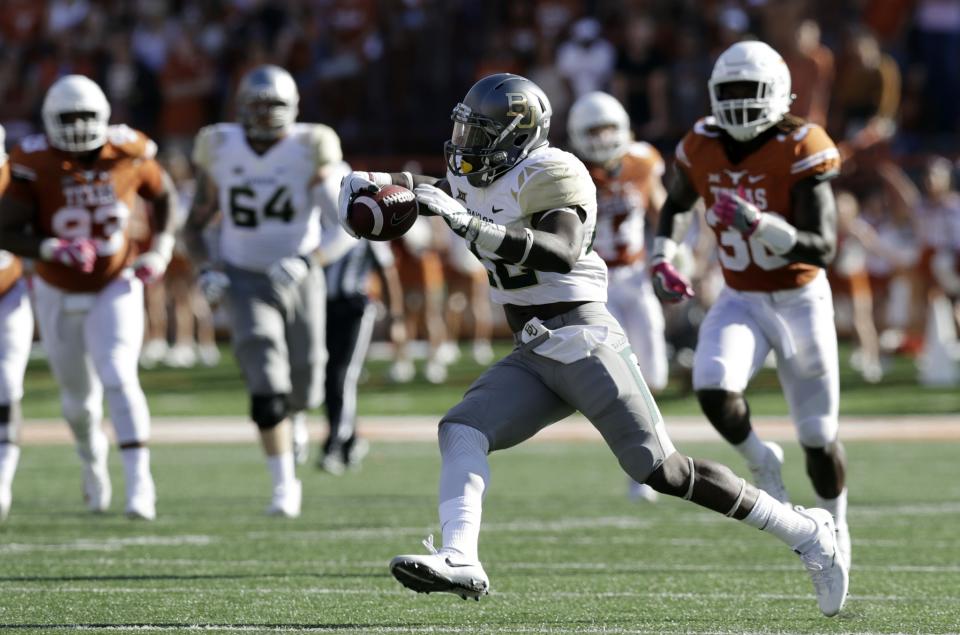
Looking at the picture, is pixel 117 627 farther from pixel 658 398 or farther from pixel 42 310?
pixel 658 398

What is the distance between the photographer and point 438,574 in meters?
4.04

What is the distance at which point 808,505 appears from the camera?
293 inches

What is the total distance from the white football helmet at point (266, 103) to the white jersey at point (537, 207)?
2.76 metres

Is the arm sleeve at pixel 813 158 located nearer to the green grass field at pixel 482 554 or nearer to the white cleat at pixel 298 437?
the green grass field at pixel 482 554

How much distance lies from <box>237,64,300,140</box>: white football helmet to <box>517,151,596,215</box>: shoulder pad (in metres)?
2.98

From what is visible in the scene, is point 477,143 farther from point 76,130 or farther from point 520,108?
point 76,130

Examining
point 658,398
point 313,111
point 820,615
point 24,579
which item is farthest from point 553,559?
point 313,111

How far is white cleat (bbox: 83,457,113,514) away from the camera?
7359 mm

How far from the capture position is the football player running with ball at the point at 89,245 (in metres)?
6.92

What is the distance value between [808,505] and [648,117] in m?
8.32

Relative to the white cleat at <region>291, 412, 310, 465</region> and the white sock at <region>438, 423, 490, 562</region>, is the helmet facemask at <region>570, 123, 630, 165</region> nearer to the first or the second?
the white cleat at <region>291, 412, 310, 465</region>

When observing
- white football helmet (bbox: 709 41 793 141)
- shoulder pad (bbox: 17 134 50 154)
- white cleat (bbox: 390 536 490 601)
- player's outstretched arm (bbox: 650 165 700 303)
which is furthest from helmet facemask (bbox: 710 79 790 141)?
shoulder pad (bbox: 17 134 50 154)

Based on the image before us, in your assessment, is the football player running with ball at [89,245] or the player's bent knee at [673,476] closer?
the player's bent knee at [673,476]

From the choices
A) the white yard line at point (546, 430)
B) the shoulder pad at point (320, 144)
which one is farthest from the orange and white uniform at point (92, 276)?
the white yard line at point (546, 430)
